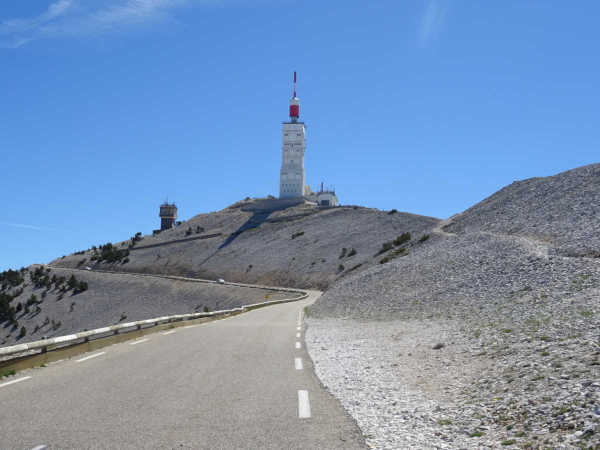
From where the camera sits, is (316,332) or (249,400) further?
(316,332)

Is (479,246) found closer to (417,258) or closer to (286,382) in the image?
(417,258)

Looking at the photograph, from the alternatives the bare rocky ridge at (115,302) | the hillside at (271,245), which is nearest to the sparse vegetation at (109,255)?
the hillside at (271,245)

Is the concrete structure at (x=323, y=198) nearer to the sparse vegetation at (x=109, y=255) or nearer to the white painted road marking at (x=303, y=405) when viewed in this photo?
the sparse vegetation at (x=109, y=255)

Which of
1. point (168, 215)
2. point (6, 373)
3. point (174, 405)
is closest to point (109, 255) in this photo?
point (168, 215)

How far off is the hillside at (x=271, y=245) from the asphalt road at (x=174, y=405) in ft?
180

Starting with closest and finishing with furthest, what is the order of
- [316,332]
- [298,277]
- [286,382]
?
[286,382], [316,332], [298,277]

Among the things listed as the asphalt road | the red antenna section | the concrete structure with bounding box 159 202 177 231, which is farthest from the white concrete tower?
the asphalt road

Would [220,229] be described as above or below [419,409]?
above

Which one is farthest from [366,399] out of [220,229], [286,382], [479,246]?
[220,229]

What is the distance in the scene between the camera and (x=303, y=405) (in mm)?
8367

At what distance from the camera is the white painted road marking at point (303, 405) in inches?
305

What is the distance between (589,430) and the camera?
634cm

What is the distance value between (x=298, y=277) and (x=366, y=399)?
75646 mm

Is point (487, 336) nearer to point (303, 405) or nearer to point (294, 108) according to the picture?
point (303, 405)
